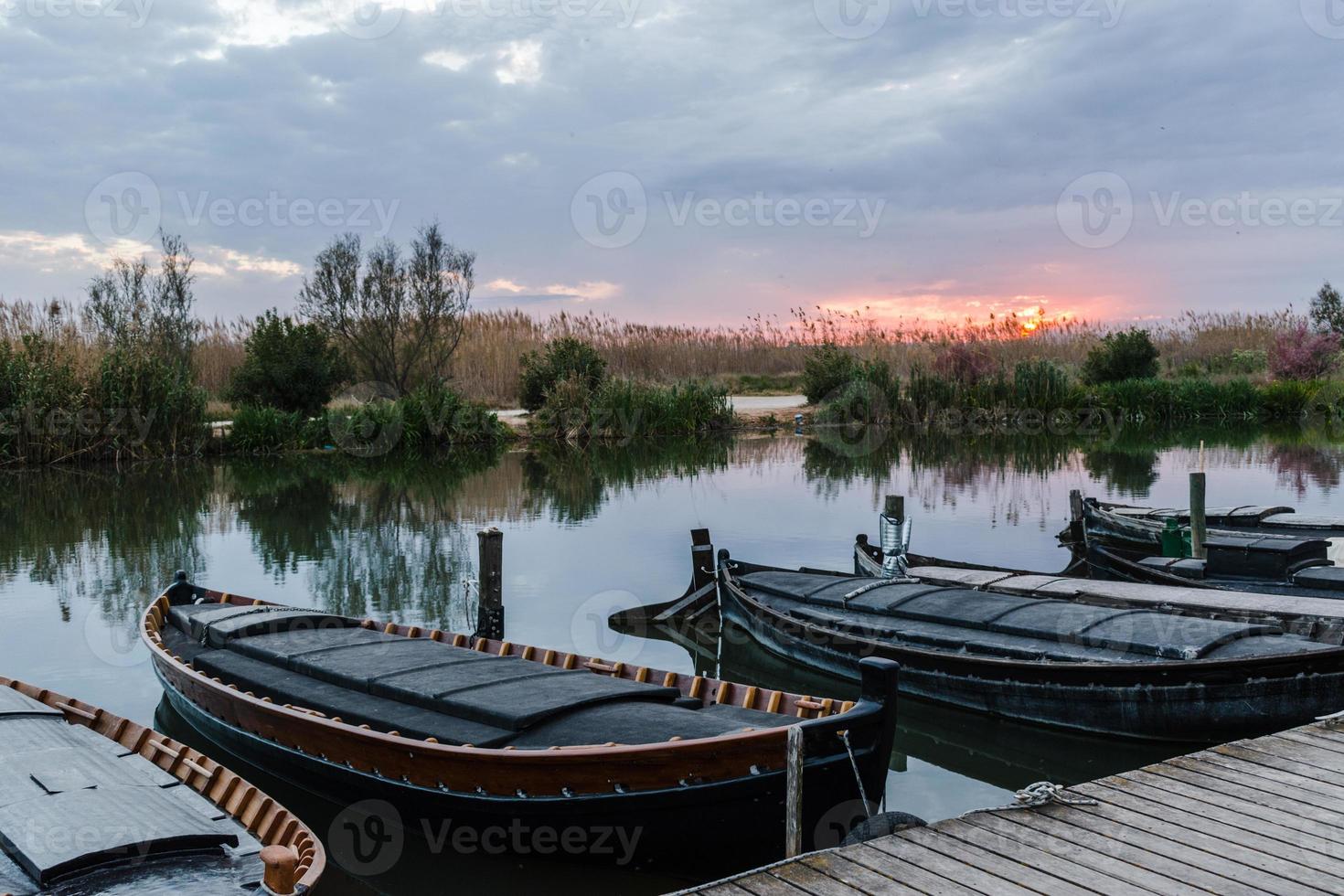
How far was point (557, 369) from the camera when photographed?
39938 millimetres

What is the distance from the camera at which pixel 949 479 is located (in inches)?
965

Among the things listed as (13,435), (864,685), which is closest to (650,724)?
(864,685)

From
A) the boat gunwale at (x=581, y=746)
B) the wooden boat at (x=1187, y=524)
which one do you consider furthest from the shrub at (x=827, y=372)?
the boat gunwale at (x=581, y=746)

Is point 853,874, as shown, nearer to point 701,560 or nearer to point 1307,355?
point 701,560

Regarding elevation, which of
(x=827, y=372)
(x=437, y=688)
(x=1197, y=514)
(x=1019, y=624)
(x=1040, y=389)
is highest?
(x=827, y=372)

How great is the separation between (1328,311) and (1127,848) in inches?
2024

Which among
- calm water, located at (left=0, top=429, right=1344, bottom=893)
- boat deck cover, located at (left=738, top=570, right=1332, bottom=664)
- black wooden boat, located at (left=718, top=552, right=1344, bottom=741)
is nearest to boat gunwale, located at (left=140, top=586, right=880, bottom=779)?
calm water, located at (left=0, top=429, right=1344, bottom=893)

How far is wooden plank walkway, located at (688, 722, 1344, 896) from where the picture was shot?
13.9ft

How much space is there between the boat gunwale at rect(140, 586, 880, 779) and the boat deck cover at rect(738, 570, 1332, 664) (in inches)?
110

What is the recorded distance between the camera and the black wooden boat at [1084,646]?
7199 millimetres

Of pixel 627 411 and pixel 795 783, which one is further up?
pixel 627 411

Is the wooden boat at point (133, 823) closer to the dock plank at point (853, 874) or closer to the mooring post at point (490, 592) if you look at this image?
the dock plank at point (853, 874)

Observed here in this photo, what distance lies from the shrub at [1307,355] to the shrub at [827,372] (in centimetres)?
1884

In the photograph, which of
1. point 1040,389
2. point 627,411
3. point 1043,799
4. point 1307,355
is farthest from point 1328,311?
point 1043,799
